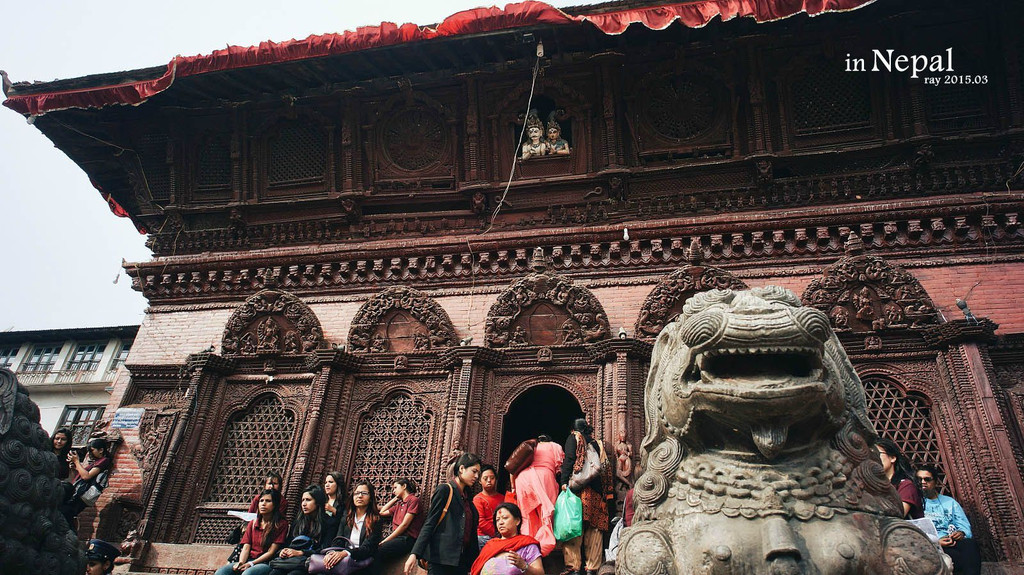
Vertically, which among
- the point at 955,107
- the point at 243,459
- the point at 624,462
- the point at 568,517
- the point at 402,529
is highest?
the point at 955,107

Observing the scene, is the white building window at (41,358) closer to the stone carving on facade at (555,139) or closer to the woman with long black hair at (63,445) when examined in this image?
the woman with long black hair at (63,445)

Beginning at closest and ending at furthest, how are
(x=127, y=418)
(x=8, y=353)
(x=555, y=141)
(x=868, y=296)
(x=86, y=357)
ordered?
(x=868, y=296) < (x=127, y=418) < (x=555, y=141) < (x=86, y=357) < (x=8, y=353)

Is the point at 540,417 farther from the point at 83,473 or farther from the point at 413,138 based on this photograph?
the point at 83,473

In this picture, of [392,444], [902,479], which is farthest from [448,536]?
[902,479]

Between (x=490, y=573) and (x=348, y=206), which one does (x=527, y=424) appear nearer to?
(x=348, y=206)

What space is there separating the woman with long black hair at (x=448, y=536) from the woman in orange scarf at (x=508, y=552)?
0.15 m

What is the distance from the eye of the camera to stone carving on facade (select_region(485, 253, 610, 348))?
8.27m

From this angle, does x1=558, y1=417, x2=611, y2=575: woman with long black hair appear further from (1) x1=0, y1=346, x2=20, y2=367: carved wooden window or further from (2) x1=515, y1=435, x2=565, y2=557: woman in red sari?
(1) x1=0, y1=346, x2=20, y2=367: carved wooden window

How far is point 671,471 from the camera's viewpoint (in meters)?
3.42

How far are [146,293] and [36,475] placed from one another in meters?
6.17

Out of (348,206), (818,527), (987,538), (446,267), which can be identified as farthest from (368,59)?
(987,538)

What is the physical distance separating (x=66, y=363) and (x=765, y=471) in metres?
29.4

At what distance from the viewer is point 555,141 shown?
9844 mm

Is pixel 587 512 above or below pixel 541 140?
below
